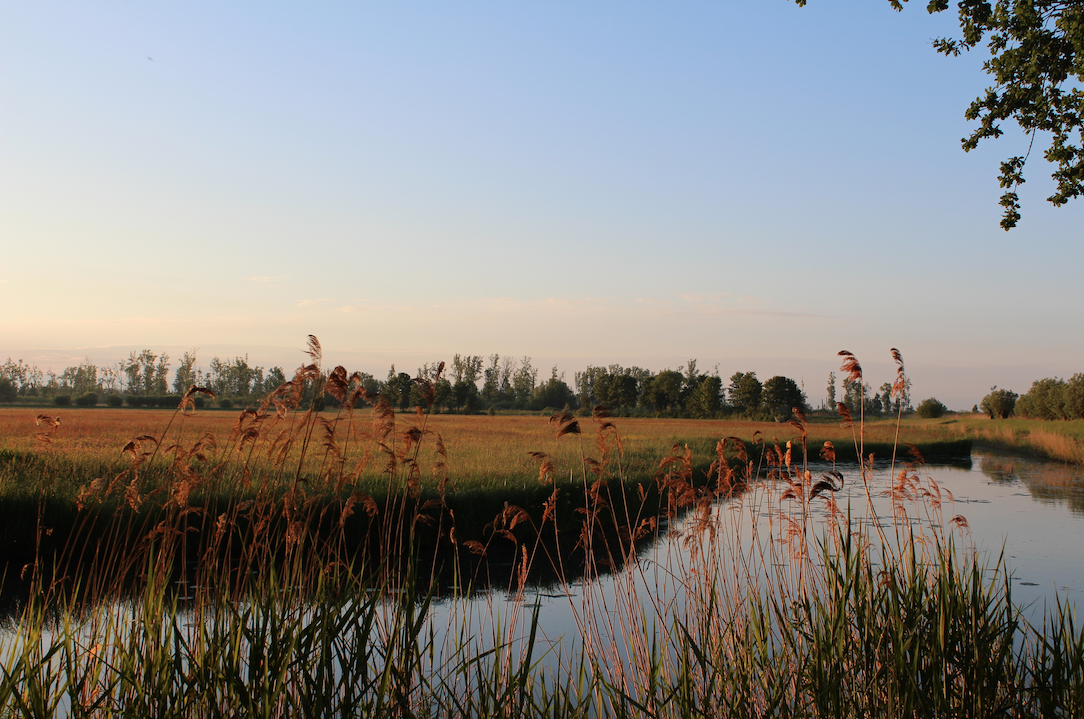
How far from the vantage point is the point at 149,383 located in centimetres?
10056

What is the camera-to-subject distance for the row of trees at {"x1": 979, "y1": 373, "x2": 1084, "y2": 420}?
56.1 meters

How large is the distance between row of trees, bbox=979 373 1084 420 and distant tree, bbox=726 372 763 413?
84.5 feet

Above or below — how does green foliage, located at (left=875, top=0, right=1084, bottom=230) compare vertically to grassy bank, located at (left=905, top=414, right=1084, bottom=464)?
above

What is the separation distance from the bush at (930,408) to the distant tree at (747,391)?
78.9 feet

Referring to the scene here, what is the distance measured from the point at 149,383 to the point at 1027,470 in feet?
346

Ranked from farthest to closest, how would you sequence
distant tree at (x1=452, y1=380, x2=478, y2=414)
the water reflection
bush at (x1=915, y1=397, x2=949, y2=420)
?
bush at (x1=915, y1=397, x2=949, y2=420) → distant tree at (x1=452, y1=380, x2=478, y2=414) → the water reflection

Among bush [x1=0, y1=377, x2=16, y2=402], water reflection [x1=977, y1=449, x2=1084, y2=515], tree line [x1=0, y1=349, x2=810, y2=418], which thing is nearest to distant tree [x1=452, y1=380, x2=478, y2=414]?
tree line [x1=0, y1=349, x2=810, y2=418]

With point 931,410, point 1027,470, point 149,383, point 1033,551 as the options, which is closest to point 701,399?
point 931,410

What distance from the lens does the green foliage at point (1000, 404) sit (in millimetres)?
81438

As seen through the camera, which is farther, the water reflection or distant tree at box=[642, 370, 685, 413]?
distant tree at box=[642, 370, 685, 413]

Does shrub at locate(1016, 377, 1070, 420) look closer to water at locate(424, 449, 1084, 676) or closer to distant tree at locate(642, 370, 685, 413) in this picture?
distant tree at locate(642, 370, 685, 413)

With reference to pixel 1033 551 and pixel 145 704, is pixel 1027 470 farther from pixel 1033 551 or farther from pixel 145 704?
pixel 145 704

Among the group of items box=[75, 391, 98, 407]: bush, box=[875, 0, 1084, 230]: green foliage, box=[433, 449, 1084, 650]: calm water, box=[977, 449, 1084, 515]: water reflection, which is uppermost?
box=[875, 0, 1084, 230]: green foliage

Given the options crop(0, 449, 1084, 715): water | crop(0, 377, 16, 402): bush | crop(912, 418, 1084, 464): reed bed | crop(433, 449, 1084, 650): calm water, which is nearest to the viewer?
crop(0, 449, 1084, 715): water
